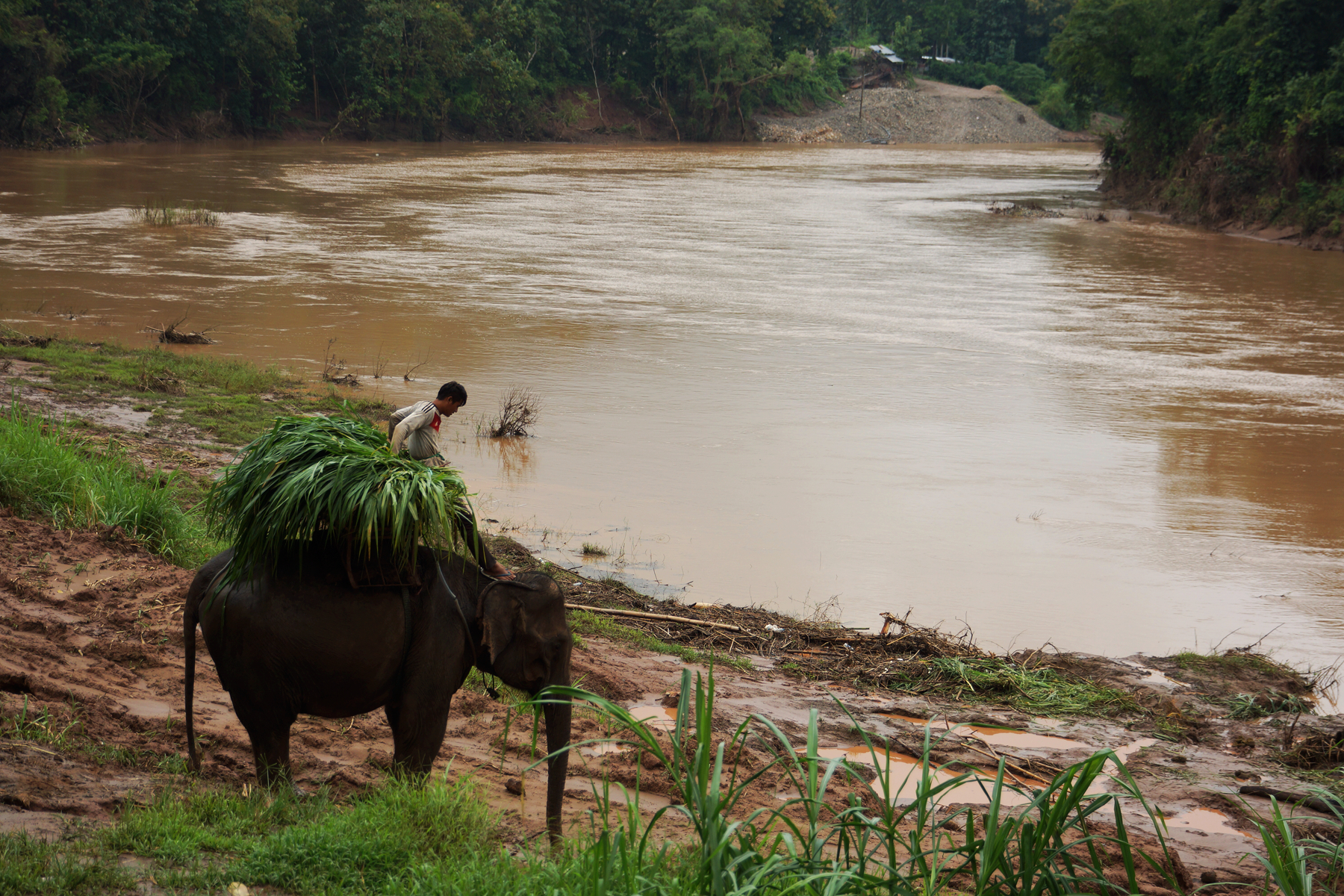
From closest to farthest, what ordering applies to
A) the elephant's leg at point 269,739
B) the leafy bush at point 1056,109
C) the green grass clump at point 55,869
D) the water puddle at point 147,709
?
the green grass clump at point 55,869 → the elephant's leg at point 269,739 → the water puddle at point 147,709 → the leafy bush at point 1056,109

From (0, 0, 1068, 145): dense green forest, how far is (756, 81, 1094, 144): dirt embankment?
265 cm

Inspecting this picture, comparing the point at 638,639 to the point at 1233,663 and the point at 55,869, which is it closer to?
the point at 1233,663

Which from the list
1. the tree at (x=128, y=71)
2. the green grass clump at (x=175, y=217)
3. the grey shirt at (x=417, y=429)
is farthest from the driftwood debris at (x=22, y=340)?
the tree at (x=128, y=71)

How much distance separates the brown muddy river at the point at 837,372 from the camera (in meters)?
8.88

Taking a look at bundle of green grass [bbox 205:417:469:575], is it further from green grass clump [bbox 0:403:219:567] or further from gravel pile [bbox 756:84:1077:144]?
gravel pile [bbox 756:84:1077:144]

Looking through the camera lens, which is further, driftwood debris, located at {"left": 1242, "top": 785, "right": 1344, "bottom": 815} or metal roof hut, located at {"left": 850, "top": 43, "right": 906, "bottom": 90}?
metal roof hut, located at {"left": 850, "top": 43, "right": 906, "bottom": 90}

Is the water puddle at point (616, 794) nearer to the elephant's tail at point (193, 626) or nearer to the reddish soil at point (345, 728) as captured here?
the reddish soil at point (345, 728)

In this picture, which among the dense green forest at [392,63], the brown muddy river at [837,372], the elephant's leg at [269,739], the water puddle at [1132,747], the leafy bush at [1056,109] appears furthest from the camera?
the leafy bush at [1056,109]

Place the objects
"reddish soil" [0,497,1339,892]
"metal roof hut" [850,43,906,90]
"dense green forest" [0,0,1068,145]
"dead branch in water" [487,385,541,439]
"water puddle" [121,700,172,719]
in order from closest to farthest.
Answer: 1. "reddish soil" [0,497,1339,892]
2. "water puddle" [121,700,172,719]
3. "dead branch in water" [487,385,541,439]
4. "dense green forest" [0,0,1068,145]
5. "metal roof hut" [850,43,906,90]

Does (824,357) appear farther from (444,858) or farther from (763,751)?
(444,858)

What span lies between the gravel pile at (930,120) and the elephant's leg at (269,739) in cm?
7619

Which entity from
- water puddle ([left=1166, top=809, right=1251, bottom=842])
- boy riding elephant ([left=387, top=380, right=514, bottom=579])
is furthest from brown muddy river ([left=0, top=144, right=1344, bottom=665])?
boy riding elephant ([left=387, top=380, right=514, bottom=579])

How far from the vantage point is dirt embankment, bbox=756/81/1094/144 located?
258ft

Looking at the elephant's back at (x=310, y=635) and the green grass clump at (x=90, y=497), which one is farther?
the green grass clump at (x=90, y=497)
